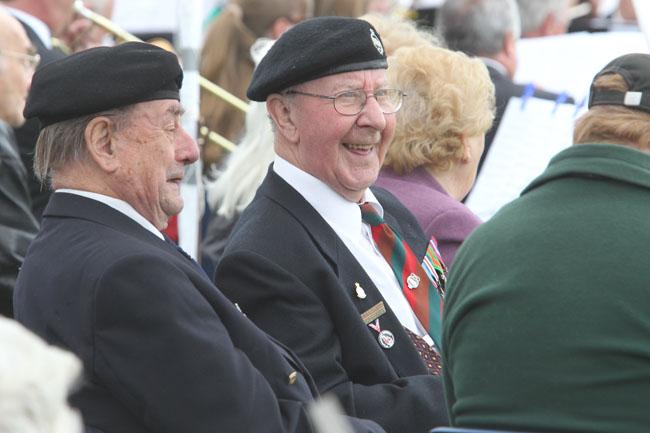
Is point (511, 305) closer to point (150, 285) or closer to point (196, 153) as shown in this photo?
point (150, 285)

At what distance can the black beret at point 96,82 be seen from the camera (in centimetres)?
396

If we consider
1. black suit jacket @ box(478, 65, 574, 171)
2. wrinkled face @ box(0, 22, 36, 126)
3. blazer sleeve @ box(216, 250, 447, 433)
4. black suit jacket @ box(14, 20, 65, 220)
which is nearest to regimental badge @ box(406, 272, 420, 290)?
blazer sleeve @ box(216, 250, 447, 433)

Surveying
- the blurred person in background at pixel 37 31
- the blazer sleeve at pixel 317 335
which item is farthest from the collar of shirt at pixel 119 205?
the blurred person in background at pixel 37 31

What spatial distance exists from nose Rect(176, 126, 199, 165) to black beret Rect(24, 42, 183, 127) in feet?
0.50

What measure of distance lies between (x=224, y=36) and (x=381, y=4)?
1424 millimetres

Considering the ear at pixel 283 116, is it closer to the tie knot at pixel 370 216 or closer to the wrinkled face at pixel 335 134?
the wrinkled face at pixel 335 134

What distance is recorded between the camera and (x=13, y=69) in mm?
5875

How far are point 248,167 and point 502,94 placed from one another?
55.9 inches

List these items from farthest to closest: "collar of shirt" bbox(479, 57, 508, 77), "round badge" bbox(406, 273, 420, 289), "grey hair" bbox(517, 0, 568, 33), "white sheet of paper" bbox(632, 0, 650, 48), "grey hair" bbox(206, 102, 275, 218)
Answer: "grey hair" bbox(517, 0, 568, 33) → "collar of shirt" bbox(479, 57, 508, 77) → "grey hair" bbox(206, 102, 275, 218) → "white sheet of paper" bbox(632, 0, 650, 48) → "round badge" bbox(406, 273, 420, 289)

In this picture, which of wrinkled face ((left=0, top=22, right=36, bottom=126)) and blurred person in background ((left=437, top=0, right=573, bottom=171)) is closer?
wrinkled face ((left=0, top=22, right=36, bottom=126))

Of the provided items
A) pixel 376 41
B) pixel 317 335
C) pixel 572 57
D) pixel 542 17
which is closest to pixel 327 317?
pixel 317 335

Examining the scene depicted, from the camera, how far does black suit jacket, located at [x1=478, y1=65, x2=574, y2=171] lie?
267 inches

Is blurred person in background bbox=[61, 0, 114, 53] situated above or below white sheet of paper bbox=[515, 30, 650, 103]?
below

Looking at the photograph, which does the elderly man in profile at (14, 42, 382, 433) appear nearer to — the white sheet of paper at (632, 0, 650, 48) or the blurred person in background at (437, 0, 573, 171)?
the white sheet of paper at (632, 0, 650, 48)
